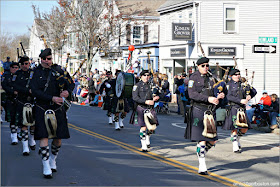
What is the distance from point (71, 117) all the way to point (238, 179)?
12.6 meters

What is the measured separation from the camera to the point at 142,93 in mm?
11914

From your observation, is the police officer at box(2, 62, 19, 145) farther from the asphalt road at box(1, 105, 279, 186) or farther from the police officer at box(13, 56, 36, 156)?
the police officer at box(13, 56, 36, 156)

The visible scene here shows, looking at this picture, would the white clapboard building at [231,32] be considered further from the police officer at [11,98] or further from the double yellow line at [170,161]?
the police officer at [11,98]

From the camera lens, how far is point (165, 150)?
11797mm

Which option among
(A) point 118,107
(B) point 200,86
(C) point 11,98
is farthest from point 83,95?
(B) point 200,86

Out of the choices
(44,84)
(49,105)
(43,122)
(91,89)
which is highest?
(44,84)

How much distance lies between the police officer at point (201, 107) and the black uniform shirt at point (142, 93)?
113 inches

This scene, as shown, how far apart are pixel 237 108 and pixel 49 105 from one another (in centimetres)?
530

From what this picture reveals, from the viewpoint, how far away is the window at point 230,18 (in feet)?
101

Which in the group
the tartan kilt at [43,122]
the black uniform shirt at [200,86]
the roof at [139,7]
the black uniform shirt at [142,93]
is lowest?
the tartan kilt at [43,122]

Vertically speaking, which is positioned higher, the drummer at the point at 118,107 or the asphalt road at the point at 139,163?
the drummer at the point at 118,107

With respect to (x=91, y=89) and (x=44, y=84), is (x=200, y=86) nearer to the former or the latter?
(x=44, y=84)

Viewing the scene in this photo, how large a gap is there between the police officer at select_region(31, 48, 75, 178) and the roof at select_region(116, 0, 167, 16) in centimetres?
3348

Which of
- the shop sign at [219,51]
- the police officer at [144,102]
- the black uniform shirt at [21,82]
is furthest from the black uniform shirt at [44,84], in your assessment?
the shop sign at [219,51]
